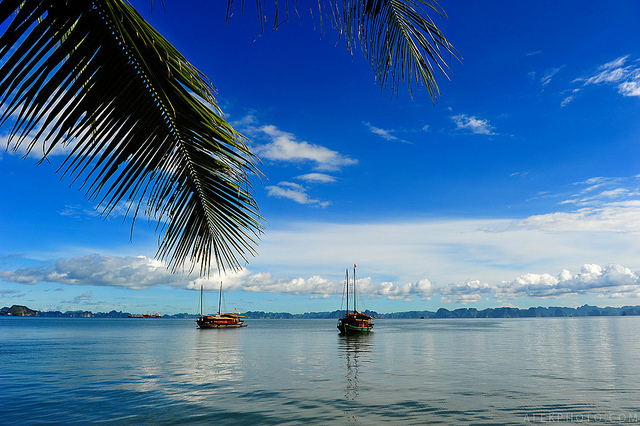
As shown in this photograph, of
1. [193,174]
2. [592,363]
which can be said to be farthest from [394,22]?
[592,363]

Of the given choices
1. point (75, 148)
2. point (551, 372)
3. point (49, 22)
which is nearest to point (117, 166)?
point (75, 148)

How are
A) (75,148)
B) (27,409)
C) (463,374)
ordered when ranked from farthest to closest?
(463,374) < (27,409) < (75,148)

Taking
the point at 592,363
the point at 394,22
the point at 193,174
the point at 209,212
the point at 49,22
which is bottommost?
the point at 592,363

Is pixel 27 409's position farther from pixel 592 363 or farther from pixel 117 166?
pixel 592 363

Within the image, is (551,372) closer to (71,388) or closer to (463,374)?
(463,374)

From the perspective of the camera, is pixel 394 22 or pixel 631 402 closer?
pixel 394 22

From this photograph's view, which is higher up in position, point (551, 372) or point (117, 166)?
point (117, 166)

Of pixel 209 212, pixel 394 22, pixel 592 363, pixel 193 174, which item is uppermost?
pixel 394 22

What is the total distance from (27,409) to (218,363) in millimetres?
19923

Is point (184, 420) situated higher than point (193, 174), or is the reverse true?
point (193, 174)

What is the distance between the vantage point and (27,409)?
2020 cm

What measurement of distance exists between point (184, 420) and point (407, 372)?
2029 cm

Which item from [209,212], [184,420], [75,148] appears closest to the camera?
[75,148]

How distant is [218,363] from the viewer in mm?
38844
